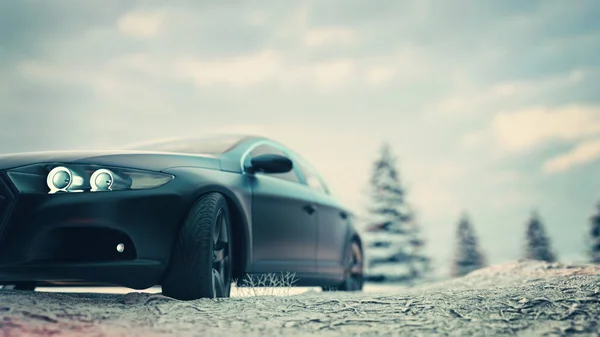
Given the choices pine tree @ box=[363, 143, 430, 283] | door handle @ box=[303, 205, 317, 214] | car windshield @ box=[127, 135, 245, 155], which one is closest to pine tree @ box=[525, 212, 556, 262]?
pine tree @ box=[363, 143, 430, 283]

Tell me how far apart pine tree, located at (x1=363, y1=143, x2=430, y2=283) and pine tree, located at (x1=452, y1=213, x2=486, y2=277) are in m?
5.63

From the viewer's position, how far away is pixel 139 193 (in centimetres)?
434

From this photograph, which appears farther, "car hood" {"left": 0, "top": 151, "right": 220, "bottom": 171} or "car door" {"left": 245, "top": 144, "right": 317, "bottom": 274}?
"car door" {"left": 245, "top": 144, "right": 317, "bottom": 274}

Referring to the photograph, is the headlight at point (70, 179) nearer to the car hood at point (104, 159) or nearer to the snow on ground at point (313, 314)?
the car hood at point (104, 159)

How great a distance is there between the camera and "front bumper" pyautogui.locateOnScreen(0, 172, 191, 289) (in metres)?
4.22

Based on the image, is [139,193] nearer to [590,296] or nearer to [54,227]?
[54,227]

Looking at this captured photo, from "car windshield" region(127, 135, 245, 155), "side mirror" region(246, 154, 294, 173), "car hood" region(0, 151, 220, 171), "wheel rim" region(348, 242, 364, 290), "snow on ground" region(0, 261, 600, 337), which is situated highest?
"car windshield" region(127, 135, 245, 155)

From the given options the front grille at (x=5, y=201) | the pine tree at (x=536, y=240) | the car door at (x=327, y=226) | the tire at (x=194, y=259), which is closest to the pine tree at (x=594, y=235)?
the pine tree at (x=536, y=240)

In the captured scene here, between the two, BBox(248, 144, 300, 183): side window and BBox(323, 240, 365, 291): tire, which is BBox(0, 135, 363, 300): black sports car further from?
BBox(323, 240, 365, 291): tire

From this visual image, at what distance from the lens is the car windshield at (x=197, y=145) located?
5.58m

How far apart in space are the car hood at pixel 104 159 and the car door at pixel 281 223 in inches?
33.2

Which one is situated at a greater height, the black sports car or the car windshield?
the car windshield

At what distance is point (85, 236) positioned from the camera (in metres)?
4.34

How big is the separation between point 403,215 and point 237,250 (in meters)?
19.9
